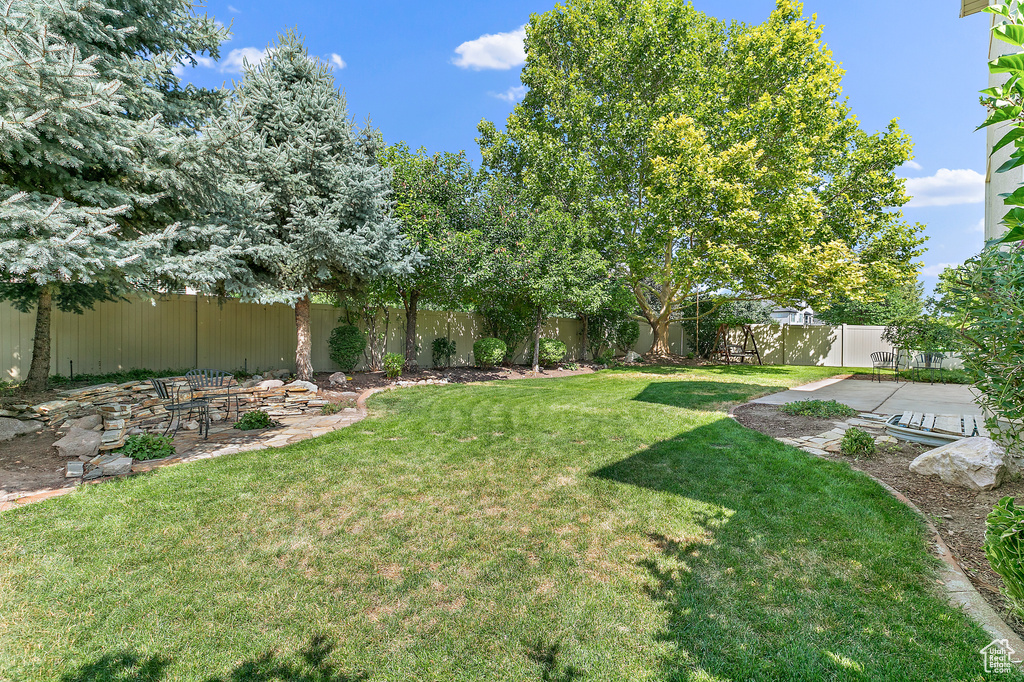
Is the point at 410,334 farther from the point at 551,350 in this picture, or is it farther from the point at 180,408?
the point at 180,408

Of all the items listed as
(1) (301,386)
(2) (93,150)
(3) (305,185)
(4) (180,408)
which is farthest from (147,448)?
(3) (305,185)

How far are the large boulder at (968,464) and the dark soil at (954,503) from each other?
0.19ft

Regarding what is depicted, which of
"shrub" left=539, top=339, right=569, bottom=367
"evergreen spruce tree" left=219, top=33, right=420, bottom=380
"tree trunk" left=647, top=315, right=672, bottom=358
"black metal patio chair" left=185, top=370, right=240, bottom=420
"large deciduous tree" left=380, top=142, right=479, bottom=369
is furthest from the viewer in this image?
"tree trunk" left=647, top=315, right=672, bottom=358

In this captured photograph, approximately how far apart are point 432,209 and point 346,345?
3724 millimetres

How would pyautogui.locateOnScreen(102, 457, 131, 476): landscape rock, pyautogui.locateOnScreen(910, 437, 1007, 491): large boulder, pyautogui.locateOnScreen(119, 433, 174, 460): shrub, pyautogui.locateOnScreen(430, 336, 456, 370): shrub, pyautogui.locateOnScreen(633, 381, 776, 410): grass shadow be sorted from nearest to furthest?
pyautogui.locateOnScreen(910, 437, 1007, 491): large boulder, pyautogui.locateOnScreen(102, 457, 131, 476): landscape rock, pyautogui.locateOnScreen(119, 433, 174, 460): shrub, pyautogui.locateOnScreen(633, 381, 776, 410): grass shadow, pyautogui.locateOnScreen(430, 336, 456, 370): shrub

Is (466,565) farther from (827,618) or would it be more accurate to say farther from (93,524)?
(93,524)

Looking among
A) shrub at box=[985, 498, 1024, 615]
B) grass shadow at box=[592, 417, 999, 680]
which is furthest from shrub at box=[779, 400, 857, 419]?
shrub at box=[985, 498, 1024, 615]

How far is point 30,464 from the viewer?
4250mm

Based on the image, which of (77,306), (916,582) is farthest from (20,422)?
(916,582)

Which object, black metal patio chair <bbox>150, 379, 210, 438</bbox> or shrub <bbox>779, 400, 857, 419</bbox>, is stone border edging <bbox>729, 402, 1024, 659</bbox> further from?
black metal patio chair <bbox>150, 379, 210, 438</bbox>

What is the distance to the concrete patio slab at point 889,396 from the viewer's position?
6.98 m

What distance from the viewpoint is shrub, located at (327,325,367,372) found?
10141 millimetres

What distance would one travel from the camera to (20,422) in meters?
5.10

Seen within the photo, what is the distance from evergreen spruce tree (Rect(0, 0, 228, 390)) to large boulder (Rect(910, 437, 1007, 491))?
25.1ft
